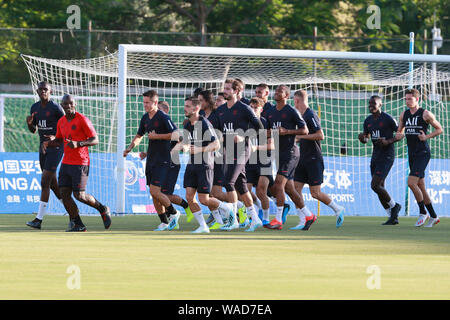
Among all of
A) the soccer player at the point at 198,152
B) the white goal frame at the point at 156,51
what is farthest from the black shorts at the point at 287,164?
the white goal frame at the point at 156,51

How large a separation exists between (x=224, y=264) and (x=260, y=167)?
6.05 metres

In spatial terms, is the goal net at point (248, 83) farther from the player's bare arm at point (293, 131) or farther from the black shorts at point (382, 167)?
the player's bare arm at point (293, 131)

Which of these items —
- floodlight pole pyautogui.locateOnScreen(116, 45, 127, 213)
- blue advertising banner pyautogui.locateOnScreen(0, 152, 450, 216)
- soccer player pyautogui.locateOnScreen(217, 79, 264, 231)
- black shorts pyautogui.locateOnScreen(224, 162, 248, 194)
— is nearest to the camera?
soccer player pyautogui.locateOnScreen(217, 79, 264, 231)

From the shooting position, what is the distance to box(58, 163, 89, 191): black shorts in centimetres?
1402

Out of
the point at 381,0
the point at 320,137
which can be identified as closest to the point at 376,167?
the point at 320,137

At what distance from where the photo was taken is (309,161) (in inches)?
625

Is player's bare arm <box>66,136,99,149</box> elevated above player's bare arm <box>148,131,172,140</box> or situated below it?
below

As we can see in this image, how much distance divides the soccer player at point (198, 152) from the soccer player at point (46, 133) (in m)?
2.22

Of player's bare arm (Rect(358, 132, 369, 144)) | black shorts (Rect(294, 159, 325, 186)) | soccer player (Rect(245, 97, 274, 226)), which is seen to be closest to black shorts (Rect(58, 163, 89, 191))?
soccer player (Rect(245, 97, 274, 226))

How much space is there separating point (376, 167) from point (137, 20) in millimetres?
23654

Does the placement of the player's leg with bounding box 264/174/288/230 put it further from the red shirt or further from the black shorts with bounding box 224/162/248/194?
the red shirt

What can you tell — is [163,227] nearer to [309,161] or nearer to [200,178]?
[200,178]

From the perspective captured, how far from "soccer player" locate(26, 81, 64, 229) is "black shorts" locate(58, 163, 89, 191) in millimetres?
1003

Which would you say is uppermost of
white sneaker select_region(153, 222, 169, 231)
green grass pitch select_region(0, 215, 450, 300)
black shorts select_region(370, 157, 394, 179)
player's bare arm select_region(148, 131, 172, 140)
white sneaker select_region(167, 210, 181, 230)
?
player's bare arm select_region(148, 131, 172, 140)
